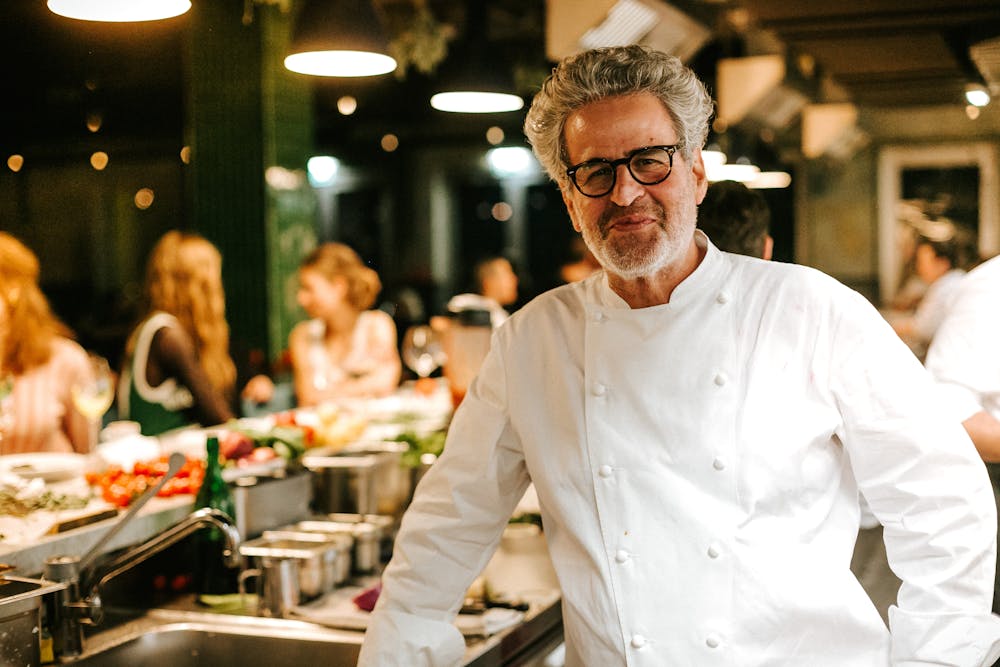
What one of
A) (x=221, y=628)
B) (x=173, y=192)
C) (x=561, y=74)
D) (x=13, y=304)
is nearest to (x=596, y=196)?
(x=561, y=74)

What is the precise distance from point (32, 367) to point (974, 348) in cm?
328

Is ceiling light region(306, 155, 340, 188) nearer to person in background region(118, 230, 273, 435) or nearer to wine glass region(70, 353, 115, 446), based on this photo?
person in background region(118, 230, 273, 435)

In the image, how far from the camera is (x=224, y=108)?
6.84 m

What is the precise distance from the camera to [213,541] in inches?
100

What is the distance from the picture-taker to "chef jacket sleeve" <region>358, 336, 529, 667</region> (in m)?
1.76

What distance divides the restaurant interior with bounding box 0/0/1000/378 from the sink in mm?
1941

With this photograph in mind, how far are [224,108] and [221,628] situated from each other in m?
5.10

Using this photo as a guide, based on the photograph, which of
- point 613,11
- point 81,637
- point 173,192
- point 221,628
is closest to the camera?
point 81,637

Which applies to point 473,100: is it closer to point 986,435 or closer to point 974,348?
point 974,348

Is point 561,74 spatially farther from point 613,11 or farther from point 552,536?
point 613,11

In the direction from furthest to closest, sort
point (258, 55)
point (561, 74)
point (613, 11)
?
point (258, 55), point (613, 11), point (561, 74)

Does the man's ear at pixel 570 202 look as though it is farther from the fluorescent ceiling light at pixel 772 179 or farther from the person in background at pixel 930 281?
the fluorescent ceiling light at pixel 772 179

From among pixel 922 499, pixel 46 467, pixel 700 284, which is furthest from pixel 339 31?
pixel 922 499

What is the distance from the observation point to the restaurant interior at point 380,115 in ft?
12.9
